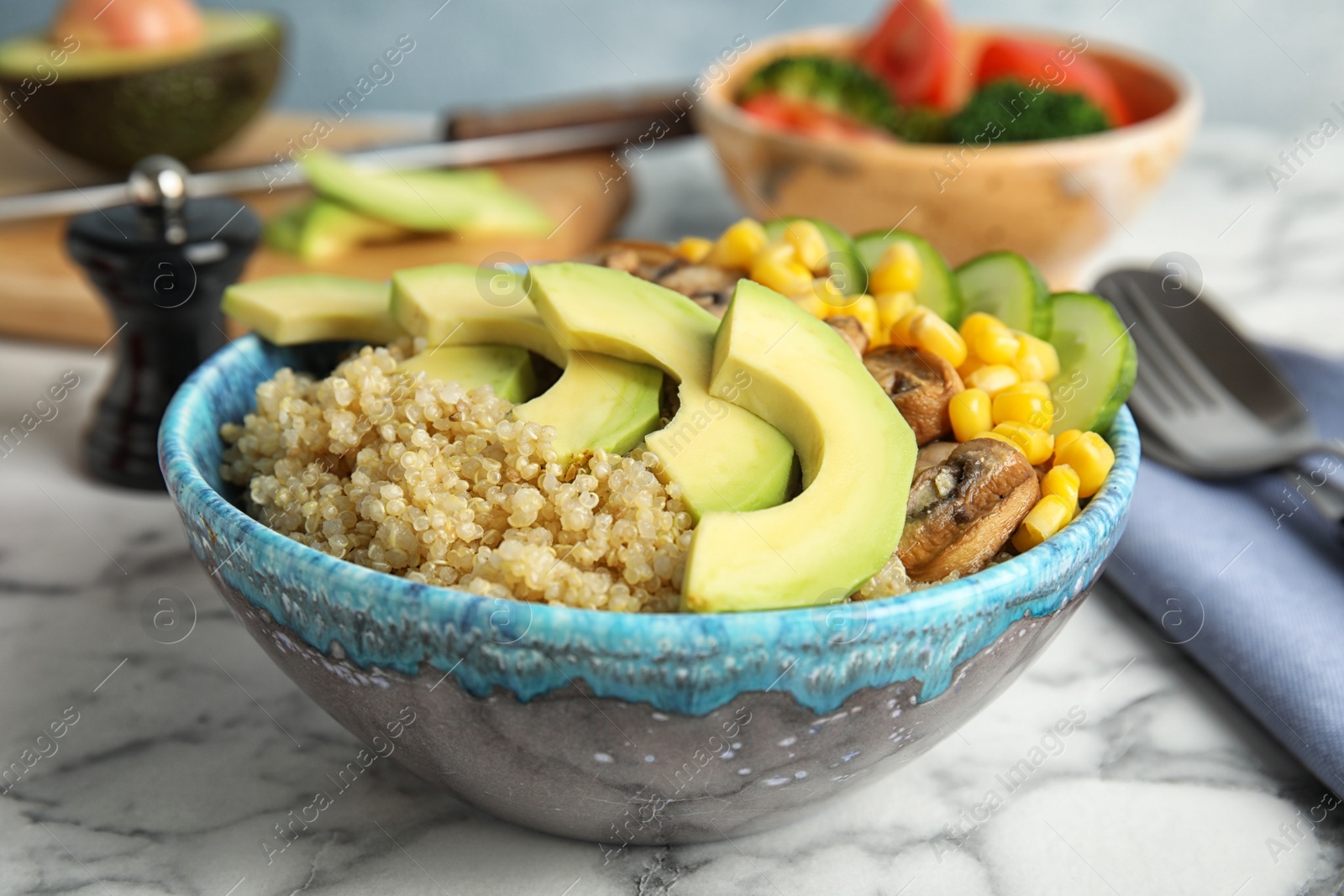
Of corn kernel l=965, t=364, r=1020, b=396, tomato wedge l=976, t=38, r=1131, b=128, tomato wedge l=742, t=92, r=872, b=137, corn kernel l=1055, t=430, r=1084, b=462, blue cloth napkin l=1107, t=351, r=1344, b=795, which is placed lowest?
blue cloth napkin l=1107, t=351, r=1344, b=795

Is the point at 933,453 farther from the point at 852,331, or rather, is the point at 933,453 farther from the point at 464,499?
the point at 464,499

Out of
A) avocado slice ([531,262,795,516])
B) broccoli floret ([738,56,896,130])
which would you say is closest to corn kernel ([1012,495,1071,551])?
avocado slice ([531,262,795,516])

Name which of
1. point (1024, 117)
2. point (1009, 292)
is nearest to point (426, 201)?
point (1024, 117)

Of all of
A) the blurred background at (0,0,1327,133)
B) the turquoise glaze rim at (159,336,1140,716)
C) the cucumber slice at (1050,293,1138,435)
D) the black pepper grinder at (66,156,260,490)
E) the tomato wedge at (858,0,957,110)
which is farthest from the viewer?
the blurred background at (0,0,1327,133)

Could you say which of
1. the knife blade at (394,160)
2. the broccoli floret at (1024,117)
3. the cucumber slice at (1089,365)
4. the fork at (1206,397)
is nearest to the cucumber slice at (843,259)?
the cucumber slice at (1089,365)

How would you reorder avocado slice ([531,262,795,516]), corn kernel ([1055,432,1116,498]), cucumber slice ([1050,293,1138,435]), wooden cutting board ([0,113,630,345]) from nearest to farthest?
avocado slice ([531,262,795,516]), corn kernel ([1055,432,1116,498]), cucumber slice ([1050,293,1138,435]), wooden cutting board ([0,113,630,345])

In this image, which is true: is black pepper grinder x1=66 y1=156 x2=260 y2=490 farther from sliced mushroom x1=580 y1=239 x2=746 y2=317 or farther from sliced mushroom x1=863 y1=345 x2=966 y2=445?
sliced mushroom x1=863 y1=345 x2=966 y2=445

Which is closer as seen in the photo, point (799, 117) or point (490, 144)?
point (799, 117)
